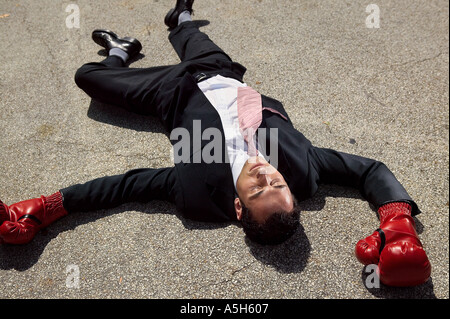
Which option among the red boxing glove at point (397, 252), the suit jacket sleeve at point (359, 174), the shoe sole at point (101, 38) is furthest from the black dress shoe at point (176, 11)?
the red boxing glove at point (397, 252)

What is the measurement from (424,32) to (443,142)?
1.50 m

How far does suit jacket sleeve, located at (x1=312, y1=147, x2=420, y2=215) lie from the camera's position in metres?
2.41

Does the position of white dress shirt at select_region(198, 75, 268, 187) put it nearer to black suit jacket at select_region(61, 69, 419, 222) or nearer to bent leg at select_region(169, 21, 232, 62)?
black suit jacket at select_region(61, 69, 419, 222)

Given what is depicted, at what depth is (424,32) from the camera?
379 centimetres

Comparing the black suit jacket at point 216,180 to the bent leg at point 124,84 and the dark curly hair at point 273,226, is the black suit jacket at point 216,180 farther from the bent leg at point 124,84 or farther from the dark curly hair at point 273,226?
the bent leg at point 124,84

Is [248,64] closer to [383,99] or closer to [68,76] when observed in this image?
[383,99]

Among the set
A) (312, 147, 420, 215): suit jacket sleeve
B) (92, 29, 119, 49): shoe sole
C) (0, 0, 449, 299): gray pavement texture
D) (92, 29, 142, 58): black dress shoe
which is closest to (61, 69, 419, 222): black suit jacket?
(312, 147, 420, 215): suit jacket sleeve

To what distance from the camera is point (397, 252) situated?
1.99 m

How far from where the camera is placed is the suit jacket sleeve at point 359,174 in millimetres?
2408

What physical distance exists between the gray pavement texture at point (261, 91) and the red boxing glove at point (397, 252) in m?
0.17

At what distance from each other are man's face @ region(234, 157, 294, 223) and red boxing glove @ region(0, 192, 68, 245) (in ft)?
4.02

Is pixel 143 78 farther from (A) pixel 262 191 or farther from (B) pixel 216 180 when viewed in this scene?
(A) pixel 262 191

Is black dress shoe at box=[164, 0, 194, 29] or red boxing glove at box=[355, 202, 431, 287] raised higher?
black dress shoe at box=[164, 0, 194, 29]

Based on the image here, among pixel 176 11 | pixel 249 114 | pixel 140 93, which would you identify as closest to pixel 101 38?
pixel 176 11
